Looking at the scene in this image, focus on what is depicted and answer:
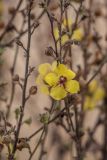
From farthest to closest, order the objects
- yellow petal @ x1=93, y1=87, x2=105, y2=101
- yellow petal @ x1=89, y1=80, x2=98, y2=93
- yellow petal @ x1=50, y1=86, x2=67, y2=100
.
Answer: yellow petal @ x1=93, y1=87, x2=105, y2=101, yellow petal @ x1=89, y1=80, x2=98, y2=93, yellow petal @ x1=50, y1=86, x2=67, y2=100

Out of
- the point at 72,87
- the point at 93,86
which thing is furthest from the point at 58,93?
the point at 93,86

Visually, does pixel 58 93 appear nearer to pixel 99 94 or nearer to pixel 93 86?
pixel 93 86

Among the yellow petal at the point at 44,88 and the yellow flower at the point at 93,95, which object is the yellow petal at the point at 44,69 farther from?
the yellow flower at the point at 93,95

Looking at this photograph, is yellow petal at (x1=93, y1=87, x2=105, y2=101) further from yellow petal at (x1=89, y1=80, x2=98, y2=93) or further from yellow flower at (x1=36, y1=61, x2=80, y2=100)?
yellow flower at (x1=36, y1=61, x2=80, y2=100)

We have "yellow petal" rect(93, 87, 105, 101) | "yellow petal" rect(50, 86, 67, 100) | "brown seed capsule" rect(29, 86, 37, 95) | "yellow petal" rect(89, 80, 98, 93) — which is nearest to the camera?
"yellow petal" rect(50, 86, 67, 100)

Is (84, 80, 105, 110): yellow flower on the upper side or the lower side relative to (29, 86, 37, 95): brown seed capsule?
upper

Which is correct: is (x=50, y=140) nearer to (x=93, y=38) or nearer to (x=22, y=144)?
(x=93, y=38)

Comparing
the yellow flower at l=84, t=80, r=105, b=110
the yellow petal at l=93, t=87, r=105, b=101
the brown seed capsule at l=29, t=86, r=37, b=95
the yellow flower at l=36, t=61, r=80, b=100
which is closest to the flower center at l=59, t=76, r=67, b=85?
the yellow flower at l=36, t=61, r=80, b=100

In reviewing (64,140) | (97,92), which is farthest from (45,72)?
(64,140)

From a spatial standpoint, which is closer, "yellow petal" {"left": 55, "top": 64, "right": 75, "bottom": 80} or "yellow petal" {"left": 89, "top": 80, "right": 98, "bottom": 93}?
"yellow petal" {"left": 55, "top": 64, "right": 75, "bottom": 80}
